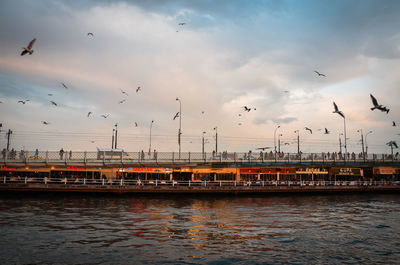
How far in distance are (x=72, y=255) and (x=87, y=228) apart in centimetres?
605

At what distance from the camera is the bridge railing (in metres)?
46.1

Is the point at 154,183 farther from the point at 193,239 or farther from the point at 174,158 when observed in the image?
the point at 193,239

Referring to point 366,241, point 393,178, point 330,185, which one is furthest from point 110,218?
point 393,178

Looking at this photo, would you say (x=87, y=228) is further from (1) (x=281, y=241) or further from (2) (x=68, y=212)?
(1) (x=281, y=241)

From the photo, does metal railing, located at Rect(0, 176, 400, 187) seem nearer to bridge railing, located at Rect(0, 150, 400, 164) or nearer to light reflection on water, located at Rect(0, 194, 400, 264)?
bridge railing, located at Rect(0, 150, 400, 164)

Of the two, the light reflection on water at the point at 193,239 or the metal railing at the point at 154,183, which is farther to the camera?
the metal railing at the point at 154,183

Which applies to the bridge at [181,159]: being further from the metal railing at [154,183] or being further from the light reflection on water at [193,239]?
the light reflection on water at [193,239]

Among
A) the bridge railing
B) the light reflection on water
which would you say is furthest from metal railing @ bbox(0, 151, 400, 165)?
the light reflection on water

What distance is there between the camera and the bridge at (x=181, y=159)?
46.1m

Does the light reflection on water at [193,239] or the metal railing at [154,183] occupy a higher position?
the metal railing at [154,183]

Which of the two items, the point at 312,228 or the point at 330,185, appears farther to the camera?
the point at 330,185

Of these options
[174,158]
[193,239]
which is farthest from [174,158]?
[193,239]

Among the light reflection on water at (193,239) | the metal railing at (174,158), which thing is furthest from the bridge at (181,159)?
the light reflection on water at (193,239)

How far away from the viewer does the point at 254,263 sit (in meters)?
12.4
